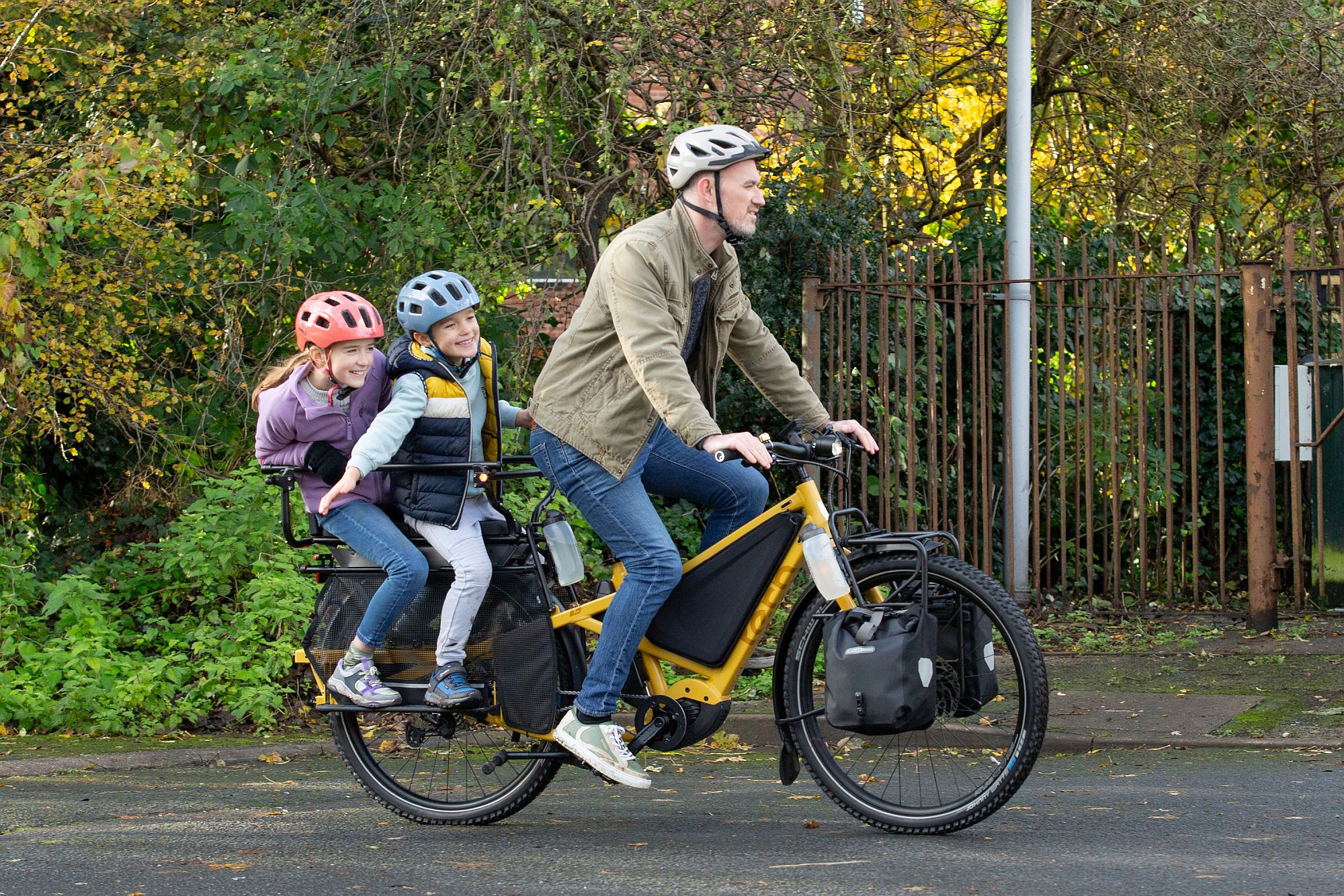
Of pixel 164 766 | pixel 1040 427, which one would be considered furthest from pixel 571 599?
pixel 1040 427

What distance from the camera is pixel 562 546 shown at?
4977mm

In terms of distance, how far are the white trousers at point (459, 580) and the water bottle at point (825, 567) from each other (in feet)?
3.48

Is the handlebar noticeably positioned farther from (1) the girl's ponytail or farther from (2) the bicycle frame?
(1) the girl's ponytail

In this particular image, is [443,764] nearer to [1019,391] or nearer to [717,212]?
[717,212]

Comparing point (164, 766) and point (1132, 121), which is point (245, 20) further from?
point (1132, 121)

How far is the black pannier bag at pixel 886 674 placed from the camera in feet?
14.2

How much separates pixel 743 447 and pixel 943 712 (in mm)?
1004

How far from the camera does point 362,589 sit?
509 cm

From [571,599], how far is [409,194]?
5.63 m

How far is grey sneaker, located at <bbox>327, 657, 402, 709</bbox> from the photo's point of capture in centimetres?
498

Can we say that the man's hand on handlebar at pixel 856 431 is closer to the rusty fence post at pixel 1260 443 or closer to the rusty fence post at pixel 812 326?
the rusty fence post at pixel 812 326

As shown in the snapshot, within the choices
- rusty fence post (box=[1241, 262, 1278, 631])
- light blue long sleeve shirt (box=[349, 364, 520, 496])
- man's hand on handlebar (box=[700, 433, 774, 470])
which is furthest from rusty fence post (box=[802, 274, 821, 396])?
man's hand on handlebar (box=[700, 433, 774, 470])

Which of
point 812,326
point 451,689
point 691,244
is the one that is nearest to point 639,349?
point 691,244

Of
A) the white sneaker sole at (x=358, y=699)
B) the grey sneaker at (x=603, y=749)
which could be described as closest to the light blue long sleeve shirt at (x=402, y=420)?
the white sneaker sole at (x=358, y=699)
